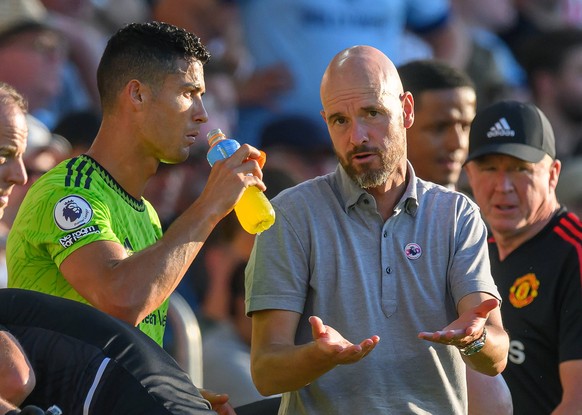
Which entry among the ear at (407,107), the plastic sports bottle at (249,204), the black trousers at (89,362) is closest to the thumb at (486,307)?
the plastic sports bottle at (249,204)

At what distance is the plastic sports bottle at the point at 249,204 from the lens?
4184 millimetres

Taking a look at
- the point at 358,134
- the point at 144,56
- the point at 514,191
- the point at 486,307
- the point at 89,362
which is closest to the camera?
the point at 89,362

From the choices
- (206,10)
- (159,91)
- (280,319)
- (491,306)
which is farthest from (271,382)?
(206,10)

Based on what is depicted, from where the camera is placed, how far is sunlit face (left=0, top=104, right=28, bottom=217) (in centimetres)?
440

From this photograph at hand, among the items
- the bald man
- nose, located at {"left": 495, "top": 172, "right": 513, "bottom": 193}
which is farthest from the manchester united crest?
the bald man

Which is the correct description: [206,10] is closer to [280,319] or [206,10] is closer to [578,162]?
[578,162]

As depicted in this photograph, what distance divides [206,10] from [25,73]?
1.57 metres

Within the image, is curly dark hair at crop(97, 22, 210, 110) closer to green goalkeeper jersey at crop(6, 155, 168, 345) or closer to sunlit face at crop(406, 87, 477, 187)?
green goalkeeper jersey at crop(6, 155, 168, 345)

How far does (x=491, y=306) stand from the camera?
407cm

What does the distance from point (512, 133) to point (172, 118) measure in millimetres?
1954

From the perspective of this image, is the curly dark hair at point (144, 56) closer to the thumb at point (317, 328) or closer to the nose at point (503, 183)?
the thumb at point (317, 328)

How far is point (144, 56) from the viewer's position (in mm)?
4523

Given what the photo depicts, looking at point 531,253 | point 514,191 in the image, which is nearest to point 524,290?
point 531,253

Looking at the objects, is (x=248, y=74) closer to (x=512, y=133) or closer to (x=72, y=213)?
(x=512, y=133)
